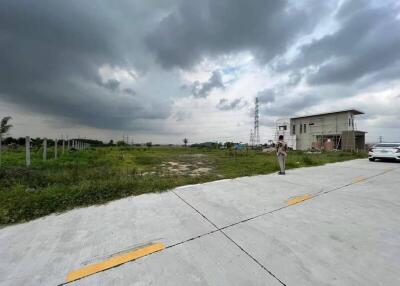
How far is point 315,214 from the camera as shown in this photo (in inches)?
147

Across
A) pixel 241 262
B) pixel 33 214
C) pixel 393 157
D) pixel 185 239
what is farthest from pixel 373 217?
pixel 393 157

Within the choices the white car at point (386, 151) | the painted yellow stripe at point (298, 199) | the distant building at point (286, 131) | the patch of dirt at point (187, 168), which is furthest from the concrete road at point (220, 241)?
the distant building at point (286, 131)

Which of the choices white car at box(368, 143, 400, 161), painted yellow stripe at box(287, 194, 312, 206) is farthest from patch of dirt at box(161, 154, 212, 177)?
white car at box(368, 143, 400, 161)

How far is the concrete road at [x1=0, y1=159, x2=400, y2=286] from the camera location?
2127mm

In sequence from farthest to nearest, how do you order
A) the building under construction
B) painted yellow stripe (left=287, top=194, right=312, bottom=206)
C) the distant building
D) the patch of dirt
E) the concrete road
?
the distant building, the building under construction, the patch of dirt, painted yellow stripe (left=287, top=194, right=312, bottom=206), the concrete road

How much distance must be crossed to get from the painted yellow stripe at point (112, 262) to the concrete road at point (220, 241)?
7 centimetres

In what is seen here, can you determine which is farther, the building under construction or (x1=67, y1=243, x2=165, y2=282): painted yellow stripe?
the building under construction

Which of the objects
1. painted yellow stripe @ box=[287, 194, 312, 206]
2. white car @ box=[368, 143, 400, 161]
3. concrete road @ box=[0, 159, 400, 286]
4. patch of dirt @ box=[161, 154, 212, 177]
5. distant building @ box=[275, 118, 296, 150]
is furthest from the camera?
distant building @ box=[275, 118, 296, 150]

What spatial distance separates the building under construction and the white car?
17.3m

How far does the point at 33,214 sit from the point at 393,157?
17705 millimetres

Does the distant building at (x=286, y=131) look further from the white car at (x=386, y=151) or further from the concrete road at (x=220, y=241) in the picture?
the concrete road at (x=220, y=241)

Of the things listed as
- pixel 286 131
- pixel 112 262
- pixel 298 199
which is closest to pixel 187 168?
pixel 298 199

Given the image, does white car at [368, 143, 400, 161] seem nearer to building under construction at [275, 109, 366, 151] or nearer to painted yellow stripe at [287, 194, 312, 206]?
painted yellow stripe at [287, 194, 312, 206]

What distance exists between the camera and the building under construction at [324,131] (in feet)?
108
